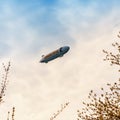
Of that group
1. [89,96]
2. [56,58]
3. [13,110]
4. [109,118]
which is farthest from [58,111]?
[56,58]

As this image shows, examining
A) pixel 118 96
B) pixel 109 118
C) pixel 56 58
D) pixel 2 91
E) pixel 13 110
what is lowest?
pixel 13 110

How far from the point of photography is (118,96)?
893 inches

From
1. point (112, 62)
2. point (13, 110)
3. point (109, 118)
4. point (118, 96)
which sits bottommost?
point (13, 110)

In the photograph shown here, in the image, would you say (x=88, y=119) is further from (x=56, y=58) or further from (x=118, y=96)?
(x=56, y=58)

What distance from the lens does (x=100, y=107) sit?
74.6ft

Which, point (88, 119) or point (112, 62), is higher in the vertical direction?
point (112, 62)

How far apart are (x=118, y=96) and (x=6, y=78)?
13531 mm

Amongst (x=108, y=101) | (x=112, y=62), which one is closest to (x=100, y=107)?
(x=108, y=101)

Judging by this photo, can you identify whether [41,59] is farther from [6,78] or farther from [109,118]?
[6,78]

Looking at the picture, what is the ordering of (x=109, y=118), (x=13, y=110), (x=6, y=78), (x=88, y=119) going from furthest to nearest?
(x=88, y=119) < (x=109, y=118) < (x=6, y=78) < (x=13, y=110)

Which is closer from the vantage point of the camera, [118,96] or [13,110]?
[13,110]

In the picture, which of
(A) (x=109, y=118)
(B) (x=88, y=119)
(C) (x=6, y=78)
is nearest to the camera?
(C) (x=6, y=78)

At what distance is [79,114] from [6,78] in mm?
14442

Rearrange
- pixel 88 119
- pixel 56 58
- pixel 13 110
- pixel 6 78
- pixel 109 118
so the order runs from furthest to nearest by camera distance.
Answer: pixel 56 58
pixel 88 119
pixel 109 118
pixel 6 78
pixel 13 110
